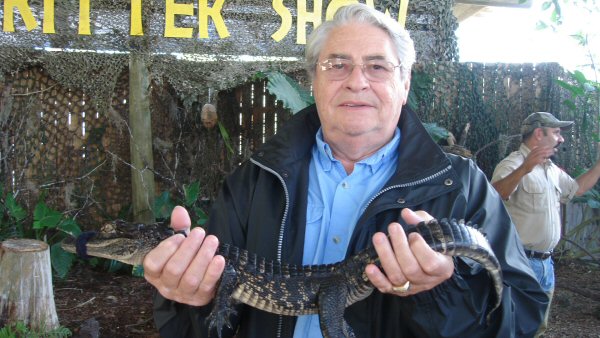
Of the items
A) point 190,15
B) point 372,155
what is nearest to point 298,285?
point 372,155

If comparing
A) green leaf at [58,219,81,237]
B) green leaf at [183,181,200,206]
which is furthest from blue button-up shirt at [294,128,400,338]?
green leaf at [58,219,81,237]

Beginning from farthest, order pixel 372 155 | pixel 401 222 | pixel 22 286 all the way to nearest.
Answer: pixel 22 286, pixel 372 155, pixel 401 222

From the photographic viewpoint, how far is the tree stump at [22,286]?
403cm

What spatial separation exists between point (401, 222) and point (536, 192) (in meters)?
3.30

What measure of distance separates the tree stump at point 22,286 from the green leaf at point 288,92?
8.00 ft

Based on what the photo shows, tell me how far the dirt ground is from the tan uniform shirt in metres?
1.10

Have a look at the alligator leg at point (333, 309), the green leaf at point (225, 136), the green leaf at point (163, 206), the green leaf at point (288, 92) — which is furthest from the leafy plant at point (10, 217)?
the alligator leg at point (333, 309)

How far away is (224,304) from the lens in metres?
2.05

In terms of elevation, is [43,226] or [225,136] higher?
[225,136]

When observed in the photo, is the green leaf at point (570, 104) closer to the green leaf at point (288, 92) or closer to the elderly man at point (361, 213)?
the green leaf at point (288, 92)

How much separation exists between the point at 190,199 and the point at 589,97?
5.31 meters

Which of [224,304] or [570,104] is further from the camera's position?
[570,104]

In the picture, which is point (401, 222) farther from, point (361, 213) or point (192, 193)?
point (192, 193)

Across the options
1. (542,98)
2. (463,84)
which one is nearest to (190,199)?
(463,84)
